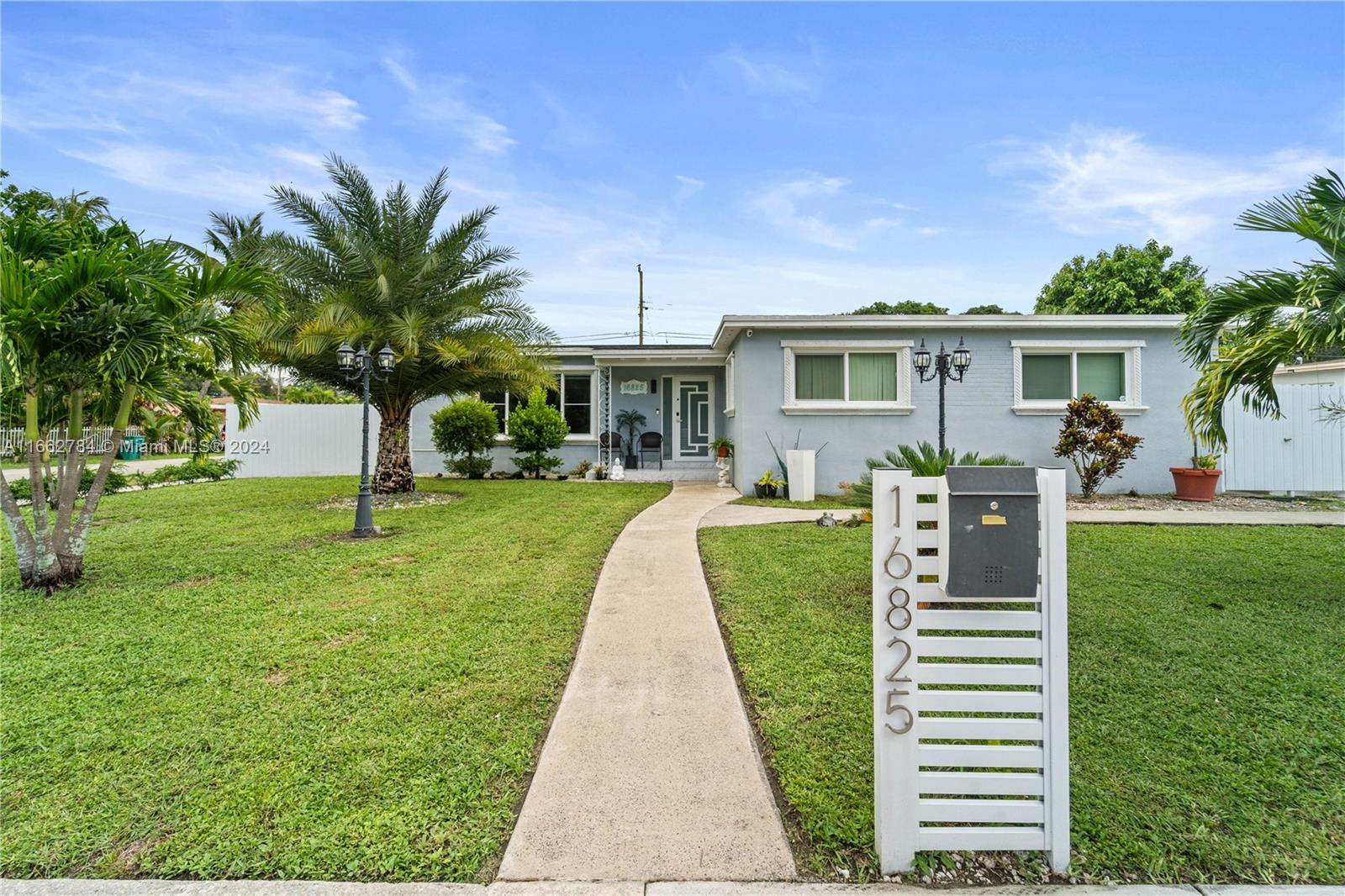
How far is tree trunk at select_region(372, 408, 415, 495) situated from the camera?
10719mm

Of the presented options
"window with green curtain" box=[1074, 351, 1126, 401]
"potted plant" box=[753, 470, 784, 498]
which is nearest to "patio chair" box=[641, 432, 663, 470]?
"potted plant" box=[753, 470, 784, 498]

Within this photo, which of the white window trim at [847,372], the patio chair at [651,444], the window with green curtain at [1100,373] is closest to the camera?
the white window trim at [847,372]

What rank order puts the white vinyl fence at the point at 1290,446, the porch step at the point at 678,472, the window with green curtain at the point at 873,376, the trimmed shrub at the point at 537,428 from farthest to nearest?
the porch step at the point at 678,472, the trimmed shrub at the point at 537,428, the window with green curtain at the point at 873,376, the white vinyl fence at the point at 1290,446

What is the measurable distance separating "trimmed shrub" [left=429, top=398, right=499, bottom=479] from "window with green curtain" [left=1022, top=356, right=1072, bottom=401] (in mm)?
11189

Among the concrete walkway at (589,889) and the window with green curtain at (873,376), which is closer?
the concrete walkway at (589,889)

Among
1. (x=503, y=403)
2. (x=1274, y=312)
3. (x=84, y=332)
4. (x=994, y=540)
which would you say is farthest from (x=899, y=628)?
(x=503, y=403)

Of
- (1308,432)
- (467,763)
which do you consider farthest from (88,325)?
(1308,432)

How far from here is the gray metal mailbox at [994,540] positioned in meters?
1.82

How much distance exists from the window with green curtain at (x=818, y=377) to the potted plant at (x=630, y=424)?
211 inches

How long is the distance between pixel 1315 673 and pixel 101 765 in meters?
6.15

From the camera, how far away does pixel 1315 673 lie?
3.26 m

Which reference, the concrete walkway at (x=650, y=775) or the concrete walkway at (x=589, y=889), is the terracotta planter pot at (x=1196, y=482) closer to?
the concrete walkway at (x=650, y=775)

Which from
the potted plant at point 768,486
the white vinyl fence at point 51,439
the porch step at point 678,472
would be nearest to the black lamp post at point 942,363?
the potted plant at point 768,486

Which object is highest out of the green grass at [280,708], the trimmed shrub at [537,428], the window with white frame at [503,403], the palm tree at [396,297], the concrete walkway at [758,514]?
the palm tree at [396,297]
